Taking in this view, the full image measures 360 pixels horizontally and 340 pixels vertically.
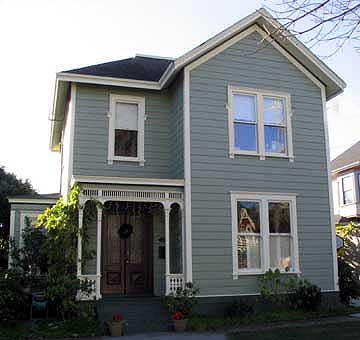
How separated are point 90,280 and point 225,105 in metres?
5.53

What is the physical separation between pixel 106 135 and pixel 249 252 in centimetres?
481

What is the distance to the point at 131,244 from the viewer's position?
12891mm

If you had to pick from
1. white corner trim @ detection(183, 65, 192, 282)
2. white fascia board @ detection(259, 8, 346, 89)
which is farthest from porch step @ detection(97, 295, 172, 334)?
white fascia board @ detection(259, 8, 346, 89)

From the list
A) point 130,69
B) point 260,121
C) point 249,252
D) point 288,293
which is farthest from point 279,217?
point 130,69

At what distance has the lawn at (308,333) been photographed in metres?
9.03

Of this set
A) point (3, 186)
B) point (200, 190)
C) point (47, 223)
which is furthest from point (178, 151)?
point (3, 186)

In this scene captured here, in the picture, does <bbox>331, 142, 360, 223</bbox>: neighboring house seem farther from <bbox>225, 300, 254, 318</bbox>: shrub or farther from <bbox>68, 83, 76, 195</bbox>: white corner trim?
<bbox>68, 83, 76, 195</bbox>: white corner trim

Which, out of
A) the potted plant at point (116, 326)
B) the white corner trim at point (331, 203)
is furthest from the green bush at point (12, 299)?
the white corner trim at point (331, 203)

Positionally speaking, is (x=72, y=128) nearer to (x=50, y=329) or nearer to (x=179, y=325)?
(x=50, y=329)

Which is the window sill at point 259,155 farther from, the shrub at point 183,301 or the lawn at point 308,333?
the lawn at point 308,333

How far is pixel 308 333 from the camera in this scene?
30.9ft

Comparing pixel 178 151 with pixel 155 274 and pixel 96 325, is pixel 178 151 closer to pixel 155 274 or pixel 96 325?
pixel 155 274

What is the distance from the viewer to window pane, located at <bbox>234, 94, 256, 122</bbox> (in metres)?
12.7

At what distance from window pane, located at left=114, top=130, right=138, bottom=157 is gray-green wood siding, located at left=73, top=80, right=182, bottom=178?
28 centimetres
